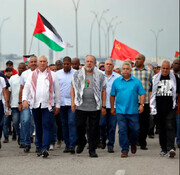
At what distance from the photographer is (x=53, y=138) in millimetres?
13844

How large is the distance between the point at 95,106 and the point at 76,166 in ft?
6.31

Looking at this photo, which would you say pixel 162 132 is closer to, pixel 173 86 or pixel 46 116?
Result: pixel 173 86

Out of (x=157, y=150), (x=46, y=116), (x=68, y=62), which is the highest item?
(x=68, y=62)

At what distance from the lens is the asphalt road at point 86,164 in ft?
31.3

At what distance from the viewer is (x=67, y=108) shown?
13.1 metres

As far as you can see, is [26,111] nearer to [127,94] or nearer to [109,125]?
[109,125]

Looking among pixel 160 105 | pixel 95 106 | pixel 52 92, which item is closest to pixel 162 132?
pixel 160 105

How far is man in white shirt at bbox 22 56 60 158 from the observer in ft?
39.0

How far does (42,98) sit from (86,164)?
6.28ft

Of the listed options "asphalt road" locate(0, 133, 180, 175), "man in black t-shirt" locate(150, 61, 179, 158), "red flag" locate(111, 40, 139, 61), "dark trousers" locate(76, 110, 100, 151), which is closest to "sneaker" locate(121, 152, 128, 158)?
"asphalt road" locate(0, 133, 180, 175)

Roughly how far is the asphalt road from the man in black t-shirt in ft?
1.67

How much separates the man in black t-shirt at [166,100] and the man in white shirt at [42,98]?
1942 millimetres

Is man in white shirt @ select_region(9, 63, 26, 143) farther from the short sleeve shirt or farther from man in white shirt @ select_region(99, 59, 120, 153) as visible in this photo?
the short sleeve shirt

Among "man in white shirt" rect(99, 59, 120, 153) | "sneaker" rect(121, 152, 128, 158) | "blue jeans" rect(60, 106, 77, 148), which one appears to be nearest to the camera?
"sneaker" rect(121, 152, 128, 158)
